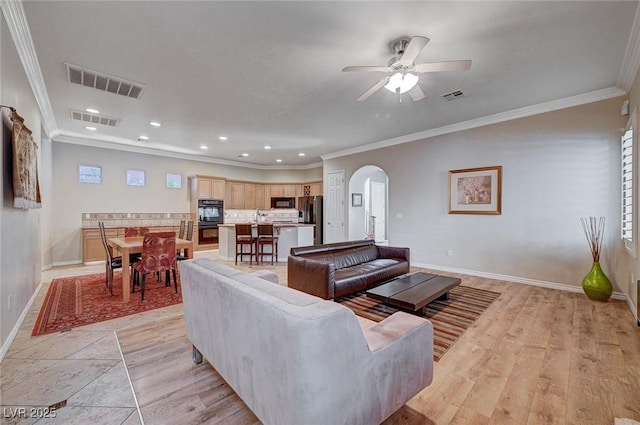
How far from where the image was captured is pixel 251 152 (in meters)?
7.74

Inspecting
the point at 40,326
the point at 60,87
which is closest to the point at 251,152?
the point at 60,87

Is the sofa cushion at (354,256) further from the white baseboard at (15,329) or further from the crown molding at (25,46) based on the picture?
the crown molding at (25,46)

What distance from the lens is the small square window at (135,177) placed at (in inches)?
276

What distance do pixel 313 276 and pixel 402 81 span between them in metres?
2.51

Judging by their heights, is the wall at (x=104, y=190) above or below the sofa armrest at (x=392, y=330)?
above

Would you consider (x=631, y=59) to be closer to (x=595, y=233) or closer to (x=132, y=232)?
(x=595, y=233)

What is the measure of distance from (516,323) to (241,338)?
3070 millimetres

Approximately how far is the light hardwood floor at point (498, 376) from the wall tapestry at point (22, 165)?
1634mm

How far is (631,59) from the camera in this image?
296cm

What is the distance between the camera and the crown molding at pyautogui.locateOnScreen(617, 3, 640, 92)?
2488mm

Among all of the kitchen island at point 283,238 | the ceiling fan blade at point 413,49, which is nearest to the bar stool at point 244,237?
the kitchen island at point 283,238

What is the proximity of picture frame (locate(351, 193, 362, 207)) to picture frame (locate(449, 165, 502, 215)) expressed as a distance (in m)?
2.68

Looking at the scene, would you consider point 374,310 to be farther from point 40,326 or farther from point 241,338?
point 40,326

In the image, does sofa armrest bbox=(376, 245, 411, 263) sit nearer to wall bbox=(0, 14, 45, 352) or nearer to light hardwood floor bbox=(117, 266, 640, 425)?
light hardwood floor bbox=(117, 266, 640, 425)
